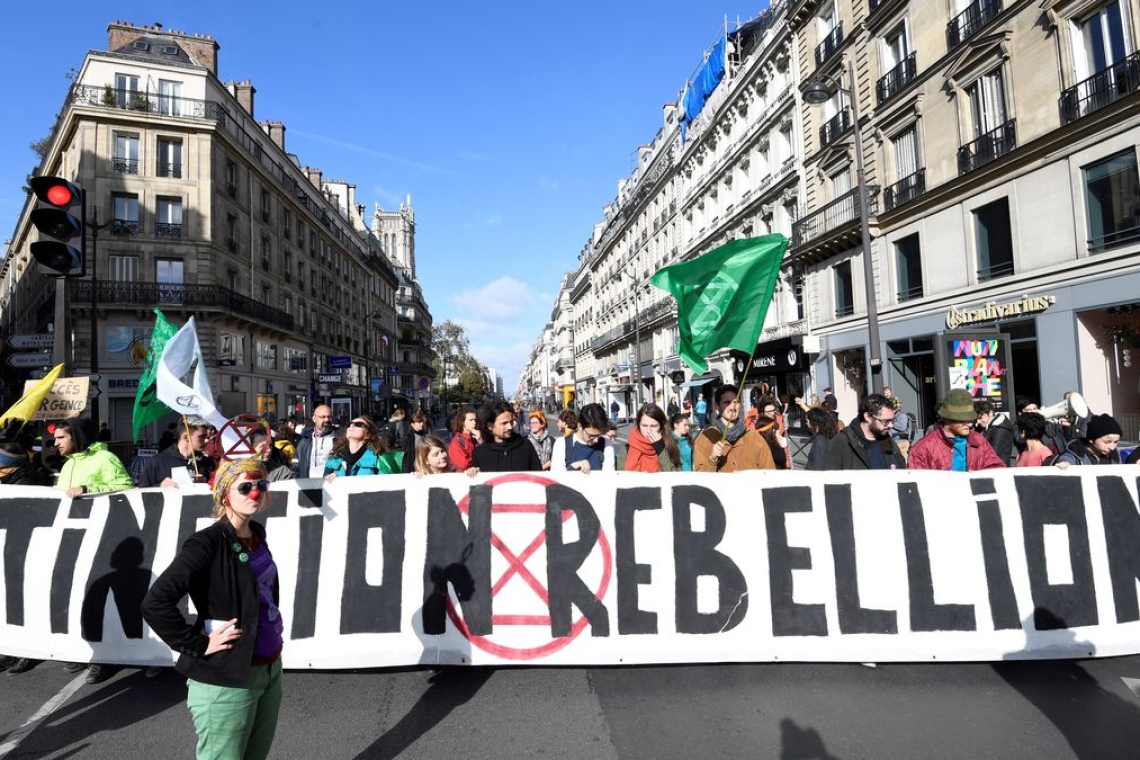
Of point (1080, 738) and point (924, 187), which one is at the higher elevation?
point (924, 187)

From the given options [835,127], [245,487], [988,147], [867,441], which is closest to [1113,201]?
[988,147]

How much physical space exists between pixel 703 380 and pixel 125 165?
101 ft

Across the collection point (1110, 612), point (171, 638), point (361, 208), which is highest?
point (361, 208)

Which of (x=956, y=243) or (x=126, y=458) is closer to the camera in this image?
(x=126, y=458)

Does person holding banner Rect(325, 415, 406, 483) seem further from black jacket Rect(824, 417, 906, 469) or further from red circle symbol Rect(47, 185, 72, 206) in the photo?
black jacket Rect(824, 417, 906, 469)

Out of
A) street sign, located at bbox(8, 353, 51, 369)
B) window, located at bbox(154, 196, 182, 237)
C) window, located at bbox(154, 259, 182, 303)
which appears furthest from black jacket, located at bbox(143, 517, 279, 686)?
window, located at bbox(154, 196, 182, 237)

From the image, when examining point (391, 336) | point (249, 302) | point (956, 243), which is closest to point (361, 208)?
point (391, 336)

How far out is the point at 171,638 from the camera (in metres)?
2.12

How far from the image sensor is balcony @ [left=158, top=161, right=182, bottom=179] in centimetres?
3036

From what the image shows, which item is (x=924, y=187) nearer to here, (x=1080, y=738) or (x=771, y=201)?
(x=771, y=201)

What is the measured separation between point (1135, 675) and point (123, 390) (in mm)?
35119

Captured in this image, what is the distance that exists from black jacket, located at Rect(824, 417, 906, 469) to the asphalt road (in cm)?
162

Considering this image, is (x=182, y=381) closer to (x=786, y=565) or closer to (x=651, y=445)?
(x=651, y=445)

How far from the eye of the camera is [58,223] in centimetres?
489
